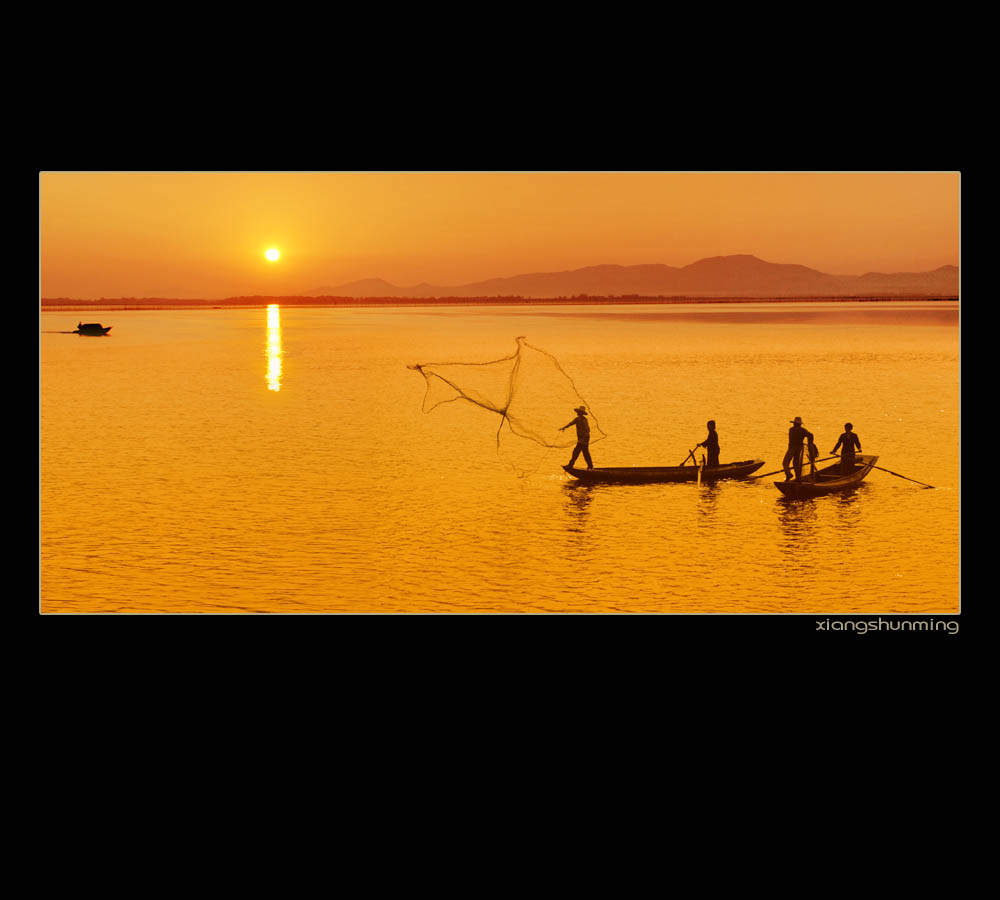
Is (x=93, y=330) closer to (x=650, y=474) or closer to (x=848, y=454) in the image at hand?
(x=650, y=474)

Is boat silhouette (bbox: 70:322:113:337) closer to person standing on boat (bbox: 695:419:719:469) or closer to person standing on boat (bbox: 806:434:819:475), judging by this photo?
person standing on boat (bbox: 695:419:719:469)

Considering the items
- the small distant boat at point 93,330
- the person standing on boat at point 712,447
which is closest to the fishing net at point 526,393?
the person standing on boat at point 712,447

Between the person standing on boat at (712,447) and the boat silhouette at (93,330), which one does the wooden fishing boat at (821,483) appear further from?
the boat silhouette at (93,330)

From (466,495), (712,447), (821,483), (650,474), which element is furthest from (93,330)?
(821,483)

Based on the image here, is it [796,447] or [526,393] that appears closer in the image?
[796,447]

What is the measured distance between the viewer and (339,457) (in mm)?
19875

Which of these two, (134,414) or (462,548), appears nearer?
(462,548)

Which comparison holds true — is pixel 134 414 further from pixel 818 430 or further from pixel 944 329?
pixel 944 329

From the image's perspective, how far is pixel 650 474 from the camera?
17.2 metres

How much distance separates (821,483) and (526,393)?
9.22m

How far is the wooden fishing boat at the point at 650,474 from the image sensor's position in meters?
17.1

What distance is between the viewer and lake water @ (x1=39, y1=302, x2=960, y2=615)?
1338cm

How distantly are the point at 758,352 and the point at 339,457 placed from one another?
53.6 feet

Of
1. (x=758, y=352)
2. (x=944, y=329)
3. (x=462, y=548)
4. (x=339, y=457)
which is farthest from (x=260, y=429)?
(x=944, y=329)
